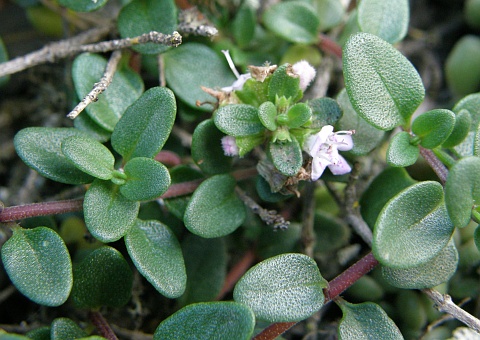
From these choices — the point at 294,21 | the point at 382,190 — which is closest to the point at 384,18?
the point at 294,21

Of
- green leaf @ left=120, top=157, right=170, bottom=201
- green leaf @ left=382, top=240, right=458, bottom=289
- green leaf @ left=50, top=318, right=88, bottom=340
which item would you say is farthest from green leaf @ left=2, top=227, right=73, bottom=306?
green leaf @ left=382, top=240, right=458, bottom=289

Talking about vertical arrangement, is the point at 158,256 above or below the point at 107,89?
below

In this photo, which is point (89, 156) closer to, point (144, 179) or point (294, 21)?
point (144, 179)

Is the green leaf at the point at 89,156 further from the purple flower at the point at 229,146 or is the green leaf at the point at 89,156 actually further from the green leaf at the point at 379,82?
the green leaf at the point at 379,82

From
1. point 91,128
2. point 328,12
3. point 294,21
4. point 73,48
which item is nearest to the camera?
point 91,128

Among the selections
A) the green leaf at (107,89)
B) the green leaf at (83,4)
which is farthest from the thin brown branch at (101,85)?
the green leaf at (83,4)

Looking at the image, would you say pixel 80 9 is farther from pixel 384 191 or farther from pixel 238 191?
pixel 384 191
